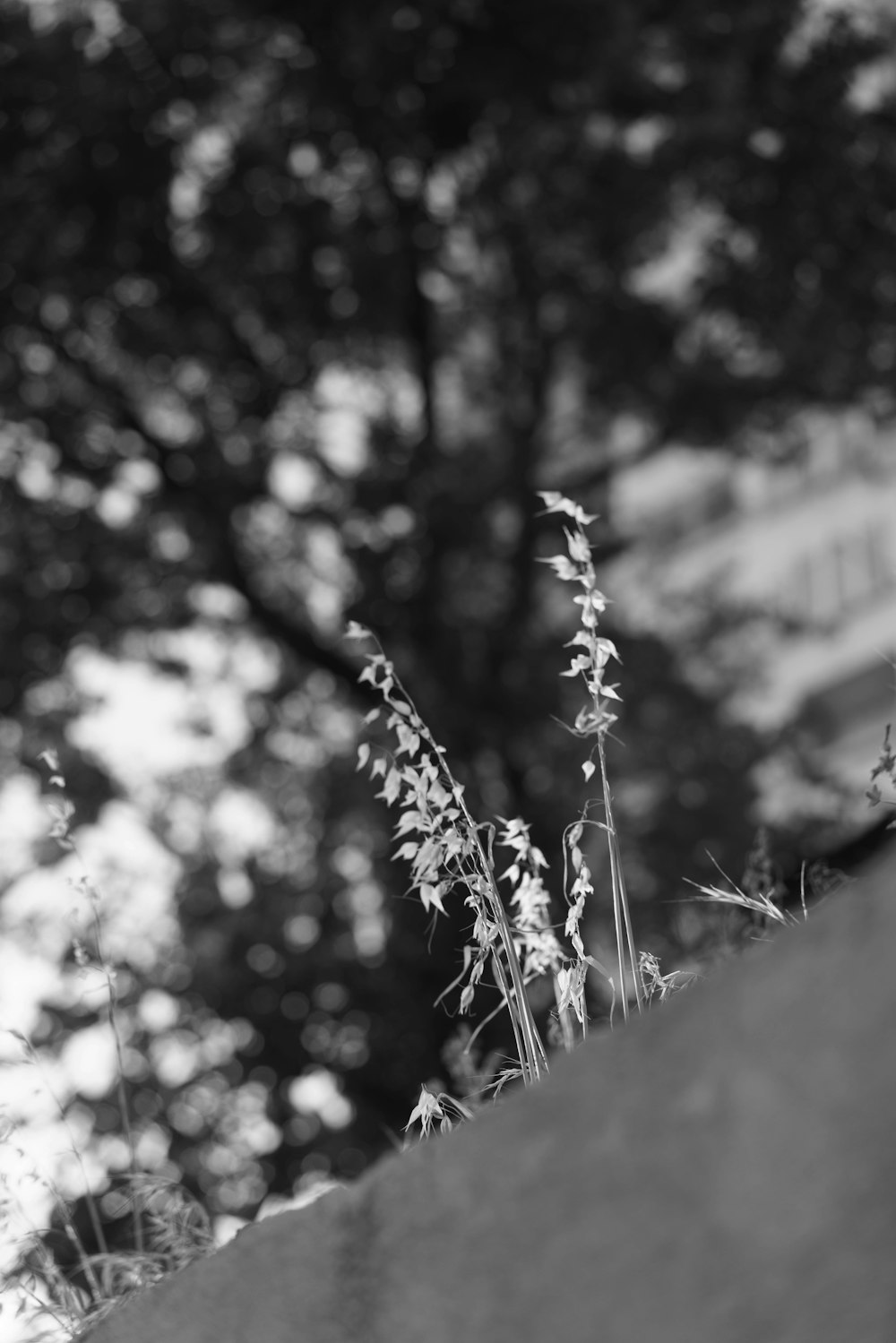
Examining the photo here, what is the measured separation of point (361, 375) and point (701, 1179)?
876 cm

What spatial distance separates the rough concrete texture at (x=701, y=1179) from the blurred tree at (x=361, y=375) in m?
5.63

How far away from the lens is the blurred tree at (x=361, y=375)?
7.44 m

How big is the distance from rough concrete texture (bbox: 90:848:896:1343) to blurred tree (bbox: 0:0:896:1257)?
5632 millimetres

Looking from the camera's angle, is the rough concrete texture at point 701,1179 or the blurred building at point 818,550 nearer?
the rough concrete texture at point 701,1179

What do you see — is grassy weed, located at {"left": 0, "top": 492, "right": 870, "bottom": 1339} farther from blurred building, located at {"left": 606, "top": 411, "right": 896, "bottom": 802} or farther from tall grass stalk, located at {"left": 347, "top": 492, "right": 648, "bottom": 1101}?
blurred building, located at {"left": 606, "top": 411, "right": 896, "bottom": 802}

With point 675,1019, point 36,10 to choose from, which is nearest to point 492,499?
point 36,10

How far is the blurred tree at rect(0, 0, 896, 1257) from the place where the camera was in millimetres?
7438

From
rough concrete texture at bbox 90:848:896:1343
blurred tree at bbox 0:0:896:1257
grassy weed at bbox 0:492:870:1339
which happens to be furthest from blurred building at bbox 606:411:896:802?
rough concrete texture at bbox 90:848:896:1343

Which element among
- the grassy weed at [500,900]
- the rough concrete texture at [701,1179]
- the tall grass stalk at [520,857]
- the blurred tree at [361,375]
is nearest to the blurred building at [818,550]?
the blurred tree at [361,375]

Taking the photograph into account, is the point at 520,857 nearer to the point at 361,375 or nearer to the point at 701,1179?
the point at 701,1179

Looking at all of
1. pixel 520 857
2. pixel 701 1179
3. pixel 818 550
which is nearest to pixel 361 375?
pixel 520 857

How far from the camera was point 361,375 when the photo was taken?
9.44m

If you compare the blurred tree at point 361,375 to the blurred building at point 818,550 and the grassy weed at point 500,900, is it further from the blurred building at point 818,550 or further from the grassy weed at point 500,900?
the blurred building at point 818,550

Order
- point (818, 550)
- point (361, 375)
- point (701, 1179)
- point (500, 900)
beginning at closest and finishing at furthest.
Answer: point (701, 1179)
point (500, 900)
point (361, 375)
point (818, 550)
